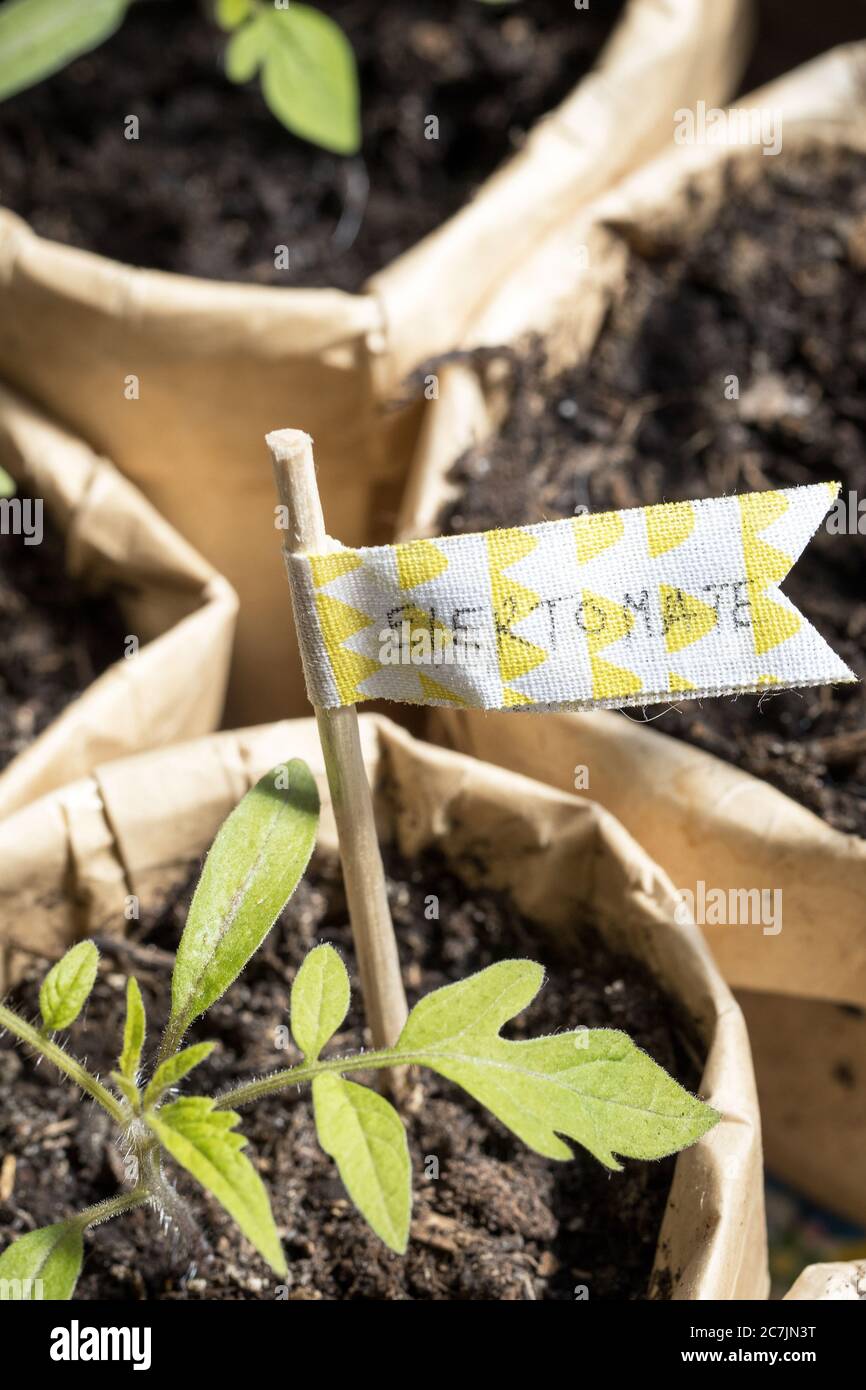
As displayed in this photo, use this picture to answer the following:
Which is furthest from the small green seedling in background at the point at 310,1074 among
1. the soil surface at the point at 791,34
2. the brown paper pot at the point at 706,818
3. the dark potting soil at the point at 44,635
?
the soil surface at the point at 791,34

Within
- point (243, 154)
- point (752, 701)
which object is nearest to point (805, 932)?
point (752, 701)

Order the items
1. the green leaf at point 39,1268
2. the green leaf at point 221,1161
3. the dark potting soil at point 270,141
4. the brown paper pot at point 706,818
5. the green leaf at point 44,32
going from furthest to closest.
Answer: the dark potting soil at point 270,141, the green leaf at point 44,32, the brown paper pot at point 706,818, the green leaf at point 39,1268, the green leaf at point 221,1161

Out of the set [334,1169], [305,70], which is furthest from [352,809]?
[305,70]

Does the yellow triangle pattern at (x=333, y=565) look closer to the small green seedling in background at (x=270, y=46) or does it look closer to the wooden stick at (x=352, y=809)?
the wooden stick at (x=352, y=809)

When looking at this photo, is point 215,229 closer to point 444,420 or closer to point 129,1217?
point 444,420

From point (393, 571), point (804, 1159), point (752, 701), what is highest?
point (393, 571)

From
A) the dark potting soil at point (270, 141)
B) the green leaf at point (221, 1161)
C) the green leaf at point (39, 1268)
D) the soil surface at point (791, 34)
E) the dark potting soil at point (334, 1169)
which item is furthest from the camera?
the soil surface at point (791, 34)

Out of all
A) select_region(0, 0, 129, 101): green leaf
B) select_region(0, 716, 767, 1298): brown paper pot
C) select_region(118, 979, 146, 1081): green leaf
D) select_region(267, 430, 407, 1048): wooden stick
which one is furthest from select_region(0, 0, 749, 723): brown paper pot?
select_region(118, 979, 146, 1081): green leaf
